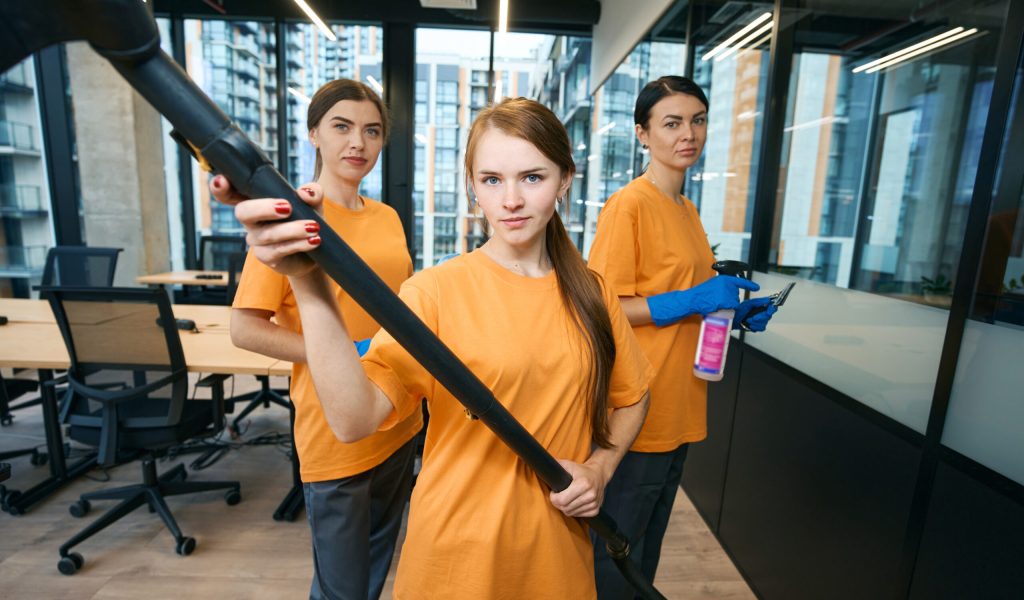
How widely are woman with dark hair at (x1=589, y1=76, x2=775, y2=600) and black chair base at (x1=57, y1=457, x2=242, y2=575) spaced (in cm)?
189

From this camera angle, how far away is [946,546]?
124 cm

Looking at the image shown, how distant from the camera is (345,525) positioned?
133cm

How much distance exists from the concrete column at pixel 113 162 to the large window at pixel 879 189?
5.65 meters

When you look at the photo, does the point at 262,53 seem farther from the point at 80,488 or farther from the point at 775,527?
the point at 775,527

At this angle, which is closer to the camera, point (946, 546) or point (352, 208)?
point (946, 546)

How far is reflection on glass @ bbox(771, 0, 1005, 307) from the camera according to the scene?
4.30 ft

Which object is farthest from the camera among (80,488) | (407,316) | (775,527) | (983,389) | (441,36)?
(441,36)

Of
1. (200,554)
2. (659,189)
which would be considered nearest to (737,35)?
(659,189)

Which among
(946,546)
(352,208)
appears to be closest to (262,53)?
(352,208)

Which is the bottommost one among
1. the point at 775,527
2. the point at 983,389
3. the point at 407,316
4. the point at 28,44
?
the point at 775,527

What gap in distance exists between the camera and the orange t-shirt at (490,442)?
789 mm

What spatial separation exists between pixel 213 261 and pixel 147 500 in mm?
3431

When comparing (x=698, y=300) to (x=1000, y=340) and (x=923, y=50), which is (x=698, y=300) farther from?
(x=923, y=50)

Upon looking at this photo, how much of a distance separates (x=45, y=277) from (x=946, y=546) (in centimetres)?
464
